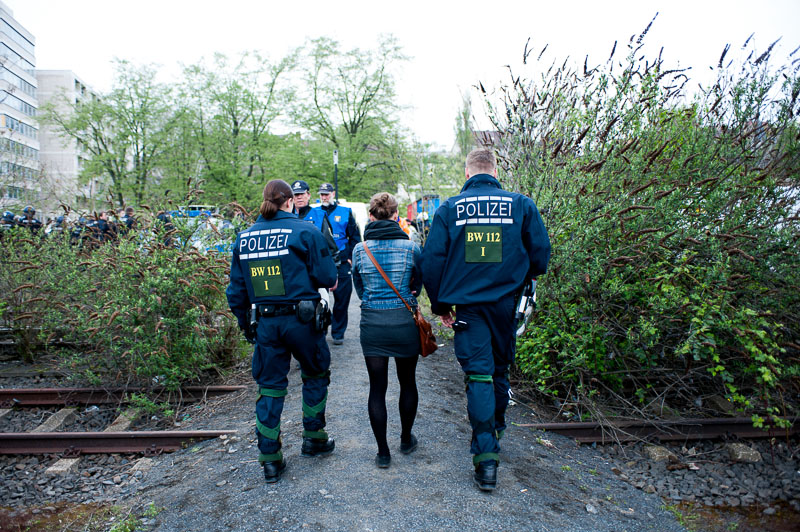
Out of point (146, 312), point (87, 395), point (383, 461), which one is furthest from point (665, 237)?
point (87, 395)

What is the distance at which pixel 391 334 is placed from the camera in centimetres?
351

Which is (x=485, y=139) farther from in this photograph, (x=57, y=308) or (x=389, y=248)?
(x=57, y=308)

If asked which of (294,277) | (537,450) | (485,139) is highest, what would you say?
(485,139)

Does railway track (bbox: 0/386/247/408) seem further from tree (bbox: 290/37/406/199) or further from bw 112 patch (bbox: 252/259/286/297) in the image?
tree (bbox: 290/37/406/199)

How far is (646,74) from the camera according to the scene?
5.11 meters

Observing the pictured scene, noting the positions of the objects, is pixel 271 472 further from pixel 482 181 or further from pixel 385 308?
pixel 482 181

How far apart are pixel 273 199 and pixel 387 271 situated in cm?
102

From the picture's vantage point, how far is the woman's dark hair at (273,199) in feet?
12.3

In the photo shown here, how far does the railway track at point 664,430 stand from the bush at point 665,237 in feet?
0.61

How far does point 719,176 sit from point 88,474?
6765 mm

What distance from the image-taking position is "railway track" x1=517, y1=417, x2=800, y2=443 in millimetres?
4973

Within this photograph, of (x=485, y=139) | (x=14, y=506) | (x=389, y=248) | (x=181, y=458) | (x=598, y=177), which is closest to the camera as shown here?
(x=389, y=248)

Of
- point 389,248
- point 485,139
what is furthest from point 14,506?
point 485,139

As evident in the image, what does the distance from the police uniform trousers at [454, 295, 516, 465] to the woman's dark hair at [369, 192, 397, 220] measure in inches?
33.9
